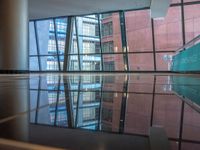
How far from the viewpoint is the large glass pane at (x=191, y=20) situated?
1567 cm

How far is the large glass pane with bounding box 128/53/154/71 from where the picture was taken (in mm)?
17328

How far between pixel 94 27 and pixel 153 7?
20.5 feet

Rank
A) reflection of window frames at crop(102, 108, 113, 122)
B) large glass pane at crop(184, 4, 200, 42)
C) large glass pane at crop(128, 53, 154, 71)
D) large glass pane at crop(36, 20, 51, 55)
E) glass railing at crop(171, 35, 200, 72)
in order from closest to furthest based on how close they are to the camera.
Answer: reflection of window frames at crop(102, 108, 113, 122) → glass railing at crop(171, 35, 200, 72) → large glass pane at crop(184, 4, 200, 42) → large glass pane at crop(128, 53, 154, 71) → large glass pane at crop(36, 20, 51, 55)

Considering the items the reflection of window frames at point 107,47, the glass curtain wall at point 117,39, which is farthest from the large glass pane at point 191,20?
the reflection of window frames at point 107,47

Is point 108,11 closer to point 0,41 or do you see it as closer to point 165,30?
point 165,30

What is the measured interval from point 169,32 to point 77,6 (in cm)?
597

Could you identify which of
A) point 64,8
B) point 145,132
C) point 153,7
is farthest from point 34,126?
point 64,8

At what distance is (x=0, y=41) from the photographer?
8.31 metres

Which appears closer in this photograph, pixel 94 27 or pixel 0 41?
pixel 0 41

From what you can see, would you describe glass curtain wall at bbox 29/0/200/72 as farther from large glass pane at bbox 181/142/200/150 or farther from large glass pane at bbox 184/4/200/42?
large glass pane at bbox 181/142/200/150

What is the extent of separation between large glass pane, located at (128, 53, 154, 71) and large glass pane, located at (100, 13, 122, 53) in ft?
3.32

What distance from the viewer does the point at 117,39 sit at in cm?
1816

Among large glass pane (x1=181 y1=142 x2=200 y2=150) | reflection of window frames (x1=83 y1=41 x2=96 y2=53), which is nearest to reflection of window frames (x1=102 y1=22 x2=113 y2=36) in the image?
reflection of window frames (x1=83 y1=41 x2=96 y2=53)

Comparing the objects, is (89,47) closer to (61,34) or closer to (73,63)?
(73,63)
